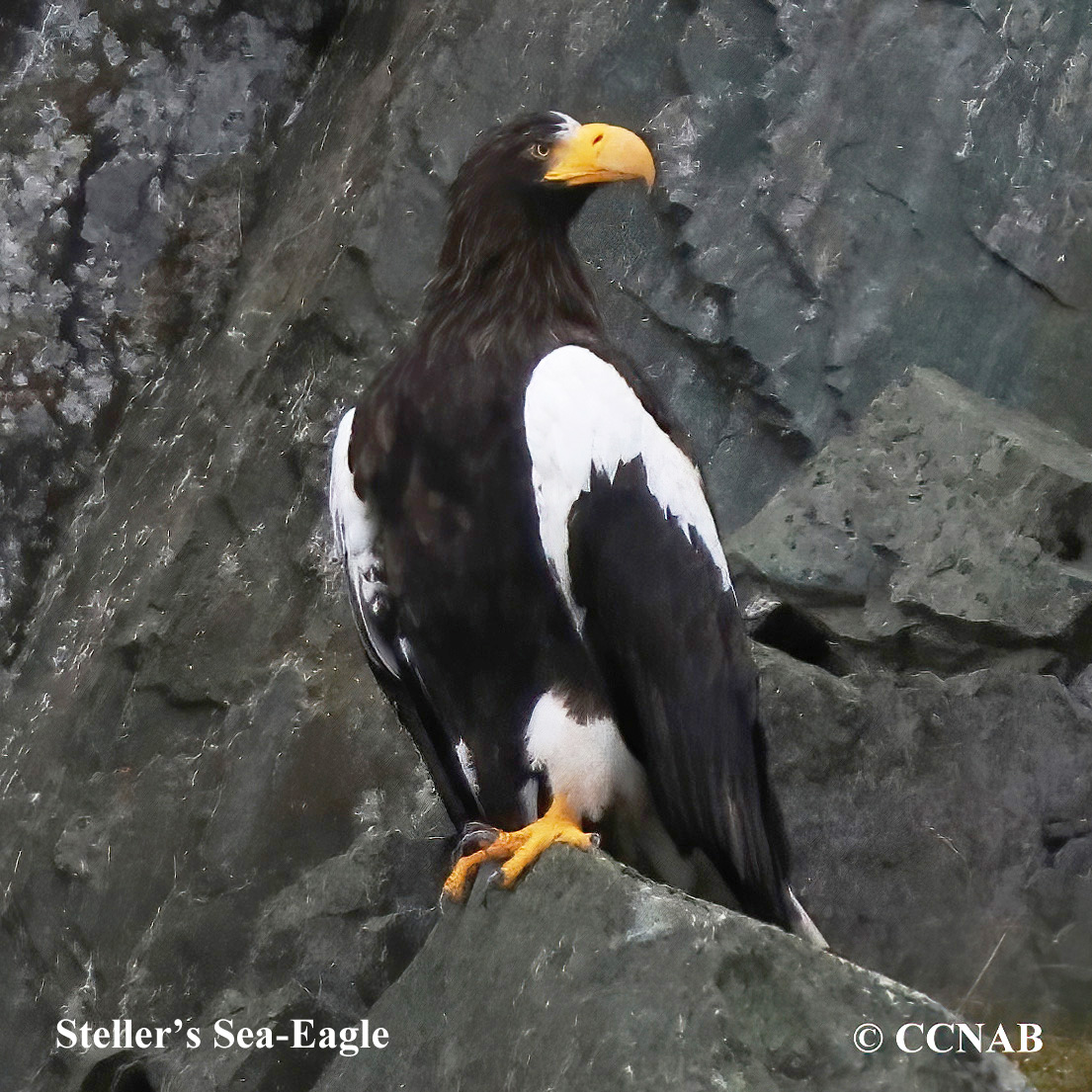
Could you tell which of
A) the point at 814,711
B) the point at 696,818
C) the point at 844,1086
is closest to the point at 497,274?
the point at 696,818

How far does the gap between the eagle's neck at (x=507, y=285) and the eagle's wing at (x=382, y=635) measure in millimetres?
284

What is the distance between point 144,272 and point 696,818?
2.63 m

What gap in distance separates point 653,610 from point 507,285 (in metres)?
0.69

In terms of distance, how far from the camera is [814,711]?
377 cm

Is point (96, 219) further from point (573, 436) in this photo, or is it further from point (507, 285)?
point (573, 436)

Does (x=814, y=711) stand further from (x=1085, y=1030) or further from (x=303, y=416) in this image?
(x=303, y=416)

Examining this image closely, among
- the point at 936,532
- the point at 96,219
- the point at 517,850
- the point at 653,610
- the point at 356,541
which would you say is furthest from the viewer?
the point at 96,219

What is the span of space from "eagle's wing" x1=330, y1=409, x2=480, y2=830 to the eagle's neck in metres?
0.28

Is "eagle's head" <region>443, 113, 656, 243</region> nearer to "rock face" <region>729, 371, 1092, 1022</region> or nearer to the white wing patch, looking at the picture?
the white wing patch

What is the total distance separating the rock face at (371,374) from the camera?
389 cm

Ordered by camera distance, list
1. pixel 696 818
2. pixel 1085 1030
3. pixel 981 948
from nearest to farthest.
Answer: pixel 696 818
pixel 1085 1030
pixel 981 948

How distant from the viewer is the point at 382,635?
3.07 meters

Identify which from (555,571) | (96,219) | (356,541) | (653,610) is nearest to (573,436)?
(555,571)

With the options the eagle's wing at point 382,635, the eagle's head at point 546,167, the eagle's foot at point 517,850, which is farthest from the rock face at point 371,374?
the eagle's head at point 546,167
